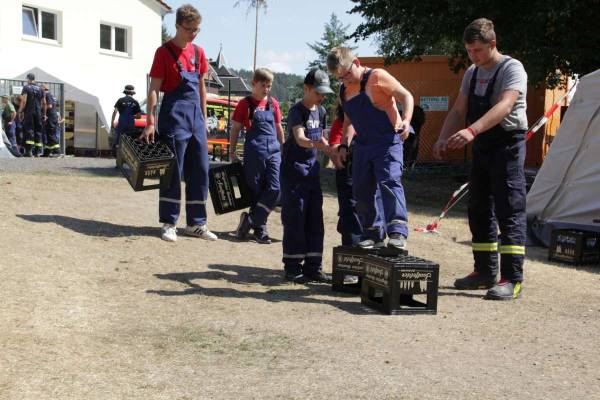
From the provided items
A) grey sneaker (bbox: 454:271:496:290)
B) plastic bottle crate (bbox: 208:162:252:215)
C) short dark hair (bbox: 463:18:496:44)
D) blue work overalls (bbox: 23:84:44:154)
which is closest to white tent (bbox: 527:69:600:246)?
grey sneaker (bbox: 454:271:496:290)

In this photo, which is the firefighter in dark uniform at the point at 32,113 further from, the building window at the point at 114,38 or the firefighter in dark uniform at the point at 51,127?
the building window at the point at 114,38

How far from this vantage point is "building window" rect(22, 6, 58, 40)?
94.8ft

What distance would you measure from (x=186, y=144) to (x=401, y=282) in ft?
10.4

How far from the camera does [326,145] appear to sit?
250 inches

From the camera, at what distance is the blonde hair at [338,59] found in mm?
5940

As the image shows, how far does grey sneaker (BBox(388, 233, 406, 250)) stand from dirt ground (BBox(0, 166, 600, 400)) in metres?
0.50

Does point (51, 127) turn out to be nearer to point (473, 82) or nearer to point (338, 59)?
point (338, 59)

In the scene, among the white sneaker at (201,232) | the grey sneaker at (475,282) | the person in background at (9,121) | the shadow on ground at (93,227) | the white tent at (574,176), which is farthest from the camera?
the person in background at (9,121)

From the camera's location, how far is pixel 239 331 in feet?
16.2

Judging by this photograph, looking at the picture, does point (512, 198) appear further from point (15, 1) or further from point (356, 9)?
point (15, 1)

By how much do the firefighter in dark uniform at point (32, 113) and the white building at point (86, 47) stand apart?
6663 mm

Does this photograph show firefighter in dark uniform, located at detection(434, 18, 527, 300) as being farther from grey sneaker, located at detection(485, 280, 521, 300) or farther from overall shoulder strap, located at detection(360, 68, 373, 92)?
overall shoulder strap, located at detection(360, 68, 373, 92)

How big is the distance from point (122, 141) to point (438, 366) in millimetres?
4541

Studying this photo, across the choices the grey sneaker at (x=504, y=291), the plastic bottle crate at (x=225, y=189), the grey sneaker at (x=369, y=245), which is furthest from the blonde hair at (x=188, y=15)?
the grey sneaker at (x=504, y=291)
